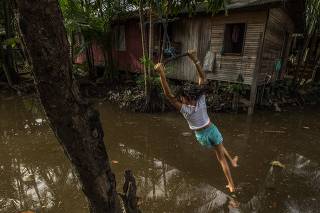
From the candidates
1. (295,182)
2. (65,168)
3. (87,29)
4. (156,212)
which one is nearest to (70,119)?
(156,212)

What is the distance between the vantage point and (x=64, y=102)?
1.68 m

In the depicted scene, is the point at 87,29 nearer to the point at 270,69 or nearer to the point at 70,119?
the point at 270,69

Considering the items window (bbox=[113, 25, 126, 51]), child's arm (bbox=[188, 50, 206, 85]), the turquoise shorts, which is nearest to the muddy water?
the turquoise shorts

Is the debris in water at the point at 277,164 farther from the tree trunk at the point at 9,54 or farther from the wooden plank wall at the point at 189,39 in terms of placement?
the tree trunk at the point at 9,54

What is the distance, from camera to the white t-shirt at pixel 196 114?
3828 mm

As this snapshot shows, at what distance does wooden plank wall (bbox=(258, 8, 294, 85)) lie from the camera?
9.66 metres

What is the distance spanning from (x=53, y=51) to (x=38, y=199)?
3.59 metres

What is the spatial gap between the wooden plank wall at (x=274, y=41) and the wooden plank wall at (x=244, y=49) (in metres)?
0.45

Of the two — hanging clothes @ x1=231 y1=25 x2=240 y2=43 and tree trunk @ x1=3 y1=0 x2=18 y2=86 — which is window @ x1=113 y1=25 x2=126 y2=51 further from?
hanging clothes @ x1=231 y1=25 x2=240 y2=43

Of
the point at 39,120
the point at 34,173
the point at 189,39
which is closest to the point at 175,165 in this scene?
the point at 34,173

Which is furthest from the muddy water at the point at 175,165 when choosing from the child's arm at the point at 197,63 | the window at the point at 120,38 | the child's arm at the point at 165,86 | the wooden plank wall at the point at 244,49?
the window at the point at 120,38

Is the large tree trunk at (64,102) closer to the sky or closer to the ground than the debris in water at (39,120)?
closer to the sky

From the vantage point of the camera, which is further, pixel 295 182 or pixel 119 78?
pixel 119 78

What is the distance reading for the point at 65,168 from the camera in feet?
17.4
